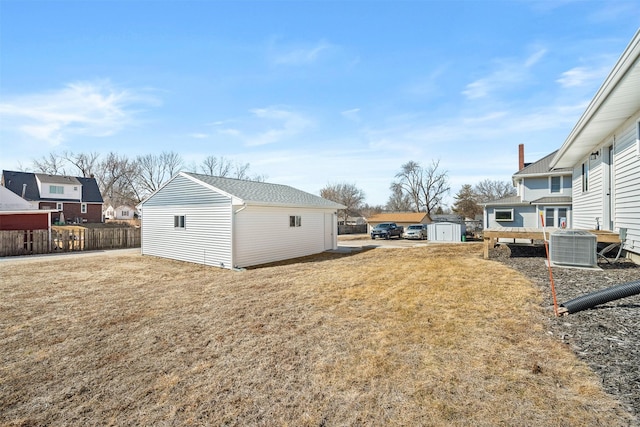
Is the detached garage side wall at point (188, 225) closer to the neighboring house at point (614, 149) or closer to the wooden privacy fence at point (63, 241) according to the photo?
the wooden privacy fence at point (63, 241)

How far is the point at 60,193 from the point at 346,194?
138 ft

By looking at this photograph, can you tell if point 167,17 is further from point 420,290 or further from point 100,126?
point 100,126

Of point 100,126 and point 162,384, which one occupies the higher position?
point 100,126

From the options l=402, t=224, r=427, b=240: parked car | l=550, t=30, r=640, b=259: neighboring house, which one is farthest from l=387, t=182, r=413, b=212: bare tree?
l=550, t=30, r=640, b=259: neighboring house

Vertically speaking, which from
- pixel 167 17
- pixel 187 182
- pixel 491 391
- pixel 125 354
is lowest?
pixel 125 354

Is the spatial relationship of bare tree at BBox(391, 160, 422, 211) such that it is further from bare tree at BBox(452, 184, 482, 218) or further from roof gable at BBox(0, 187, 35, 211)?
roof gable at BBox(0, 187, 35, 211)

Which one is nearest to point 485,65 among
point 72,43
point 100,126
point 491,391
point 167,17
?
point 167,17

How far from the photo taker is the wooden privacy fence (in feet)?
51.0

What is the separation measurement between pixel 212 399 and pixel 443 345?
2792 mm

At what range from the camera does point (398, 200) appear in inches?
2297

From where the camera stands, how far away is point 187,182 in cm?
1316

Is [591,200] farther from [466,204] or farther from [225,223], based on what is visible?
[466,204]

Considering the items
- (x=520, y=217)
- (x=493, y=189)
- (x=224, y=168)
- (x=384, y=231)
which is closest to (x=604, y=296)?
(x=520, y=217)

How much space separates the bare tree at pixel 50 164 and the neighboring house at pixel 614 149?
208ft
